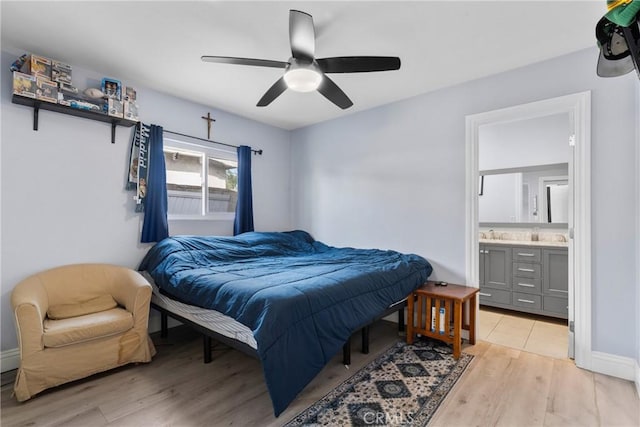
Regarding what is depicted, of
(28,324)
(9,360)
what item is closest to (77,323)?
(28,324)

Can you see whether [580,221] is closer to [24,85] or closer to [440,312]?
[440,312]

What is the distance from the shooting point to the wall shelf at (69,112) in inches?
93.7

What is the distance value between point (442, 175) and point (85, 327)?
3.32m

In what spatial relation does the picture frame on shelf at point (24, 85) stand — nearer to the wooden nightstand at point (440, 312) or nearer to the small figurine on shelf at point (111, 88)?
the small figurine on shelf at point (111, 88)

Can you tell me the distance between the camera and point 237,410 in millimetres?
1853

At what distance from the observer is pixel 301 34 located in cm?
181

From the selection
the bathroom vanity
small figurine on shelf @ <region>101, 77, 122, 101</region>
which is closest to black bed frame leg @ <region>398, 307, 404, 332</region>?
the bathroom vanity

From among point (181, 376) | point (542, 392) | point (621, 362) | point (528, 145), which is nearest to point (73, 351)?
point (181, 376)

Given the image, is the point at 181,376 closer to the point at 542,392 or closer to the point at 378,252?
the point at 378,252

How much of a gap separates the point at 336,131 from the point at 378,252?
1775mm

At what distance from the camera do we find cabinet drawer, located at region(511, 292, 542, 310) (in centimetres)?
A: 351

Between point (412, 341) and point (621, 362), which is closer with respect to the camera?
point (621, 362)

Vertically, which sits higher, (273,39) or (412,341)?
(273,39)

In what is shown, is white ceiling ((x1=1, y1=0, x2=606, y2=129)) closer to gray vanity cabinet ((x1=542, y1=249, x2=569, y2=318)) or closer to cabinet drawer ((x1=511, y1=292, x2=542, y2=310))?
gray vanity cabinet ((x1=542, y1=249, x2=569, y2=318))
